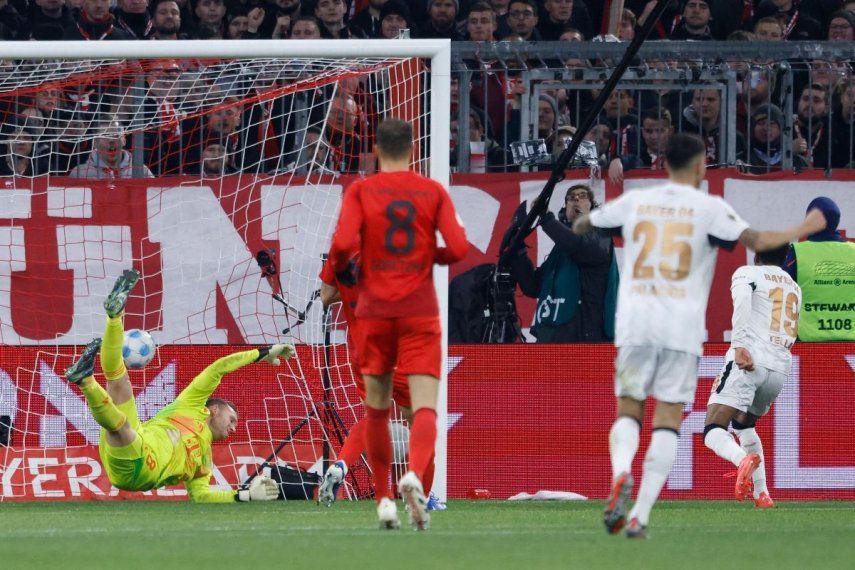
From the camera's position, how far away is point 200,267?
1258cm

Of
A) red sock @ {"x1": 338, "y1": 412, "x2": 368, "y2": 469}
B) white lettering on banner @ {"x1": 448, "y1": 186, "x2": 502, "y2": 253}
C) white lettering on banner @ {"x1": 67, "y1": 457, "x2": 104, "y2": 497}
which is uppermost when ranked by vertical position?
white lettering on banner @ {"x1": 448, "y1": 186, "x2": 502, "y2": 253}

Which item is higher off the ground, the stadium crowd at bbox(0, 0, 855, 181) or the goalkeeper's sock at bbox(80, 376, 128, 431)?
the stadium crowd at bbox(0, 0, 855, 181)

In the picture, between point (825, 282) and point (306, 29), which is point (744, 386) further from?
Result: point (306, 29)

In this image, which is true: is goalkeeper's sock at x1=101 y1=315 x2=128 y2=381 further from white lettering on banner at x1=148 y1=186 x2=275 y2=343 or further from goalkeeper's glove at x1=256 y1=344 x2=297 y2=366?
white lettering on banner at x1=148 y1=186 x2=275 y2=343

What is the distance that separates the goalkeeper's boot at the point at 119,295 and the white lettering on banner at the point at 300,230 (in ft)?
6.60

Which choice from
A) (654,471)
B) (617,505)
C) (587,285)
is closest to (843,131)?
(587,285)

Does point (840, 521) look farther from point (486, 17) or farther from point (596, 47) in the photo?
point (486, 17)

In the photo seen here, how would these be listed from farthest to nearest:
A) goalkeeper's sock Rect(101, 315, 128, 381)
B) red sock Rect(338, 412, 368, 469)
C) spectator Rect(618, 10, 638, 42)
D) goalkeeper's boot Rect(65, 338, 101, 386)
Answer: spectator Rect(618, 10, 638, 42) → goalkeeper's sock Rect(101, 315, 128, 381) → goalkeeper's boot Rect(65, 338, 101, 386) → red sock Rect(338, 412, 368, 469)

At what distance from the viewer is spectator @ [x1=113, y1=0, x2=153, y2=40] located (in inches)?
573

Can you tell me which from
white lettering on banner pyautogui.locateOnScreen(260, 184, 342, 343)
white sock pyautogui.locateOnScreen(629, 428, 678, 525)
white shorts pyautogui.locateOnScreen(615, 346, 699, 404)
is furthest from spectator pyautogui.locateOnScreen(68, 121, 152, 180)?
white sock pyautogui.locateOnScreen(629, 428, 678, 525)

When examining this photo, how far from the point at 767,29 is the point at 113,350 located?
23.6ft

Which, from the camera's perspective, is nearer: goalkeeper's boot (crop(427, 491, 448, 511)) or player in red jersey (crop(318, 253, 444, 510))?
player in red jersey (crop(318, 253, 444, 510))

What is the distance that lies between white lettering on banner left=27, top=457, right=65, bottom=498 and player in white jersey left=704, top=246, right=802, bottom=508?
16.0 ft

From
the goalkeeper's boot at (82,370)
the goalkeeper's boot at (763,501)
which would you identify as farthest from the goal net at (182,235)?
the goalkeeper's boot at (763,501)
